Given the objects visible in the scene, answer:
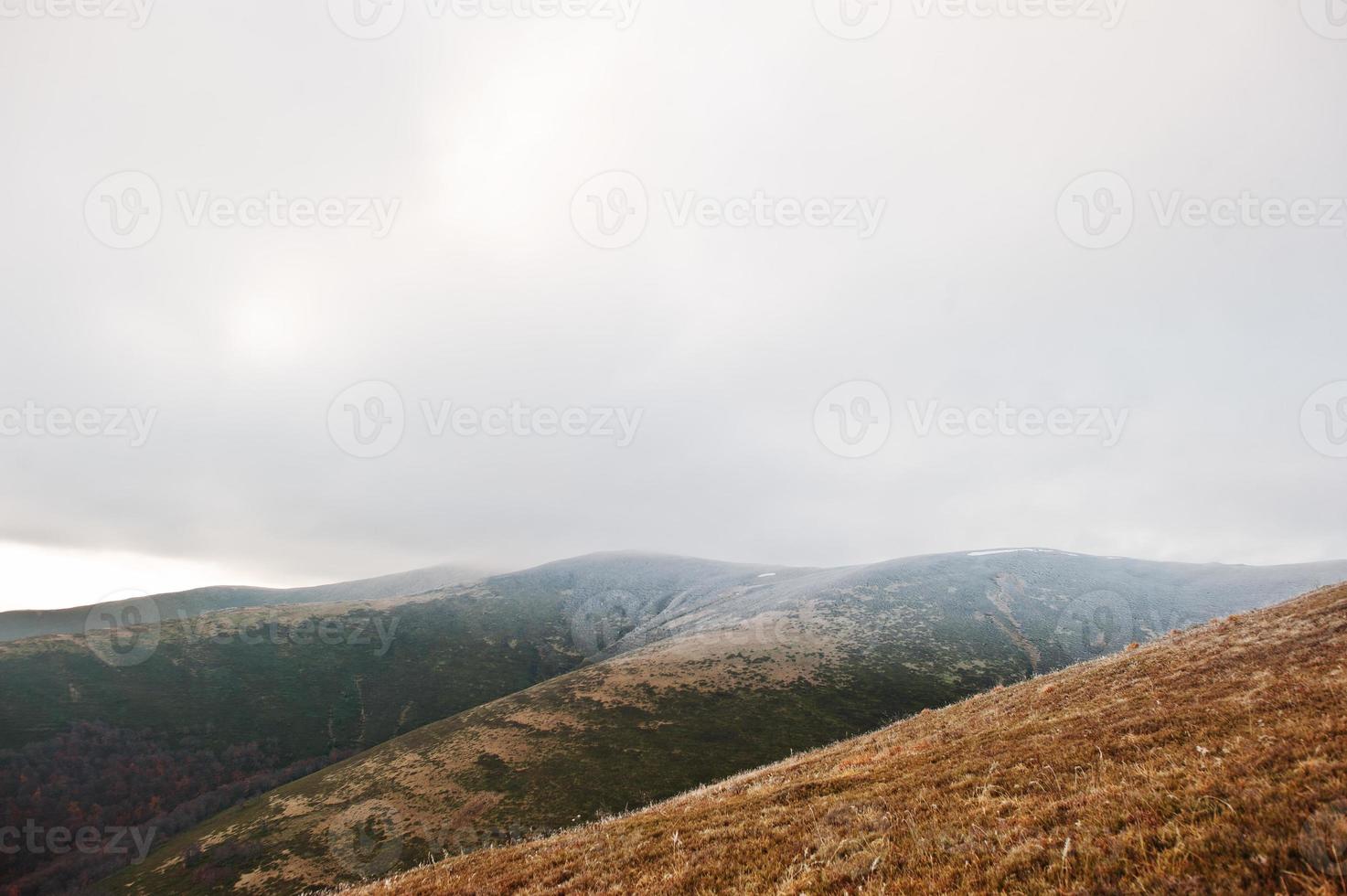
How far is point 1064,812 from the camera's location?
9.93 meters

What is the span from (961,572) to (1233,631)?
12922 cm

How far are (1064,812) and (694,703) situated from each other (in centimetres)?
6825

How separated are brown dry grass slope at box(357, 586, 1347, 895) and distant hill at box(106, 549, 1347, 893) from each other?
37.8 meters

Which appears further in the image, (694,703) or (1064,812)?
(694,703)

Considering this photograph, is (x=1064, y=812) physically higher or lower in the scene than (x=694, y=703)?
higher

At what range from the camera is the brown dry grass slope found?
7277 mm

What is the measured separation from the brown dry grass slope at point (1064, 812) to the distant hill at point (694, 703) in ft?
124

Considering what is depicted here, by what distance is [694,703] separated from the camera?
7119cm

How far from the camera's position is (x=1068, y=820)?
375 inches

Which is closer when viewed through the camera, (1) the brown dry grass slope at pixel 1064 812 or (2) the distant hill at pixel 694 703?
(1) the brown dry grass slope at pixel 1064 812

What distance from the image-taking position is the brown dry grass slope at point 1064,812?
7.28 meters

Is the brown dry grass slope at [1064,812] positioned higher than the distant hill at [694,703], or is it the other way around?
the brown dry grass slope at [1064,812]

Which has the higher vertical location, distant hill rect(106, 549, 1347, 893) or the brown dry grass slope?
the brown dry grass slope

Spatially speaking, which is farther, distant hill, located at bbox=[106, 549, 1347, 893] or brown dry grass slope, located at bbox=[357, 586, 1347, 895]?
distant hill, located at bbox=[106, 549, 1347, 893]
